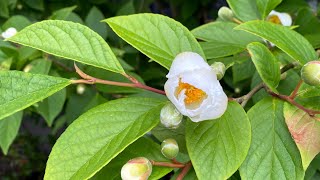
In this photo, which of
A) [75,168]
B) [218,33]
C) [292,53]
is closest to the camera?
[75,168]

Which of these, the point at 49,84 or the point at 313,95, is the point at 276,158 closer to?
the point at 313,95

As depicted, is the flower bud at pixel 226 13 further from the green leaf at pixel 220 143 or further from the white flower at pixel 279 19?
the green leaf at pixel 220 143

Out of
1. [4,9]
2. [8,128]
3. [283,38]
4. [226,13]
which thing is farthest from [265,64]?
[4,9]

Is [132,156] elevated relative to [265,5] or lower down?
lower down

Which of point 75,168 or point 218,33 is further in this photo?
point 218,33

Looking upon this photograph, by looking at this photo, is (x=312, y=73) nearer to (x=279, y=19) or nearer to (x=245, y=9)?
(x=245, y=9)

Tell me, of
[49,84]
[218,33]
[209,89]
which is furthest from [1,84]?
[218,33]

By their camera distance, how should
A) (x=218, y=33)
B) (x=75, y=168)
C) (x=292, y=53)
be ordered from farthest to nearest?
1. (x=218, y=33)
2. (x=292, y=53)
3. (x=75, y=168)
